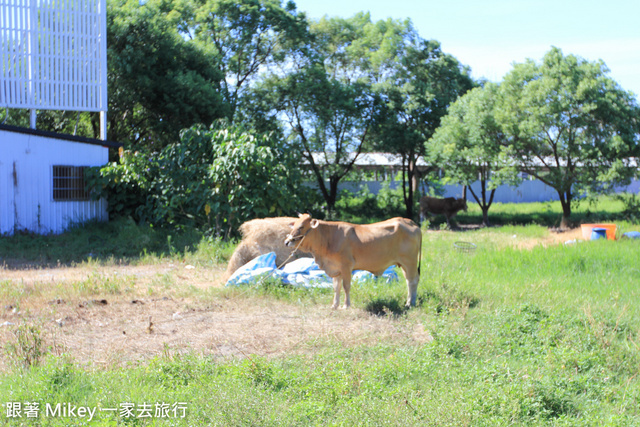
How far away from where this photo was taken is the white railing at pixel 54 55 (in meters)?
15.3

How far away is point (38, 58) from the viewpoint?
15.5 m

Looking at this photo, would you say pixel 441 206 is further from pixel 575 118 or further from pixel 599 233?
pixel 599 233

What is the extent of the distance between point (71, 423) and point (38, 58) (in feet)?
45.6

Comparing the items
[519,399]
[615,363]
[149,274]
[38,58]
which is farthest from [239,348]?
[38,58]

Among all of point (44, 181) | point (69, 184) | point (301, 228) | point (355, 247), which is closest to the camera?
point (301, 228)

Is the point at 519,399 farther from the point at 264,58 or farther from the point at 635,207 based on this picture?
the point at 264,58

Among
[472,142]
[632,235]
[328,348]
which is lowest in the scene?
[328,348]

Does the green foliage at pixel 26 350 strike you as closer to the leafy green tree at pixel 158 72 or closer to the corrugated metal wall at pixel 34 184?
the corrugated metal wall at pixel 34 184

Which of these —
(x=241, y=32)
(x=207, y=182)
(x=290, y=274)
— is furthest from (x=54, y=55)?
(x=290, y=274)

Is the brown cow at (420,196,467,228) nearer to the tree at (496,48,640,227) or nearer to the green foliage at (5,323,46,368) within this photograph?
the tree at (496,48,640,227)

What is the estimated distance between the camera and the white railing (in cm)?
1526

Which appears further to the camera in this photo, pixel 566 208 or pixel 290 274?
pixel 566 208

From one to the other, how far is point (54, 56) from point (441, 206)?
1404cm

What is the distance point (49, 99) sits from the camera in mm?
15688
